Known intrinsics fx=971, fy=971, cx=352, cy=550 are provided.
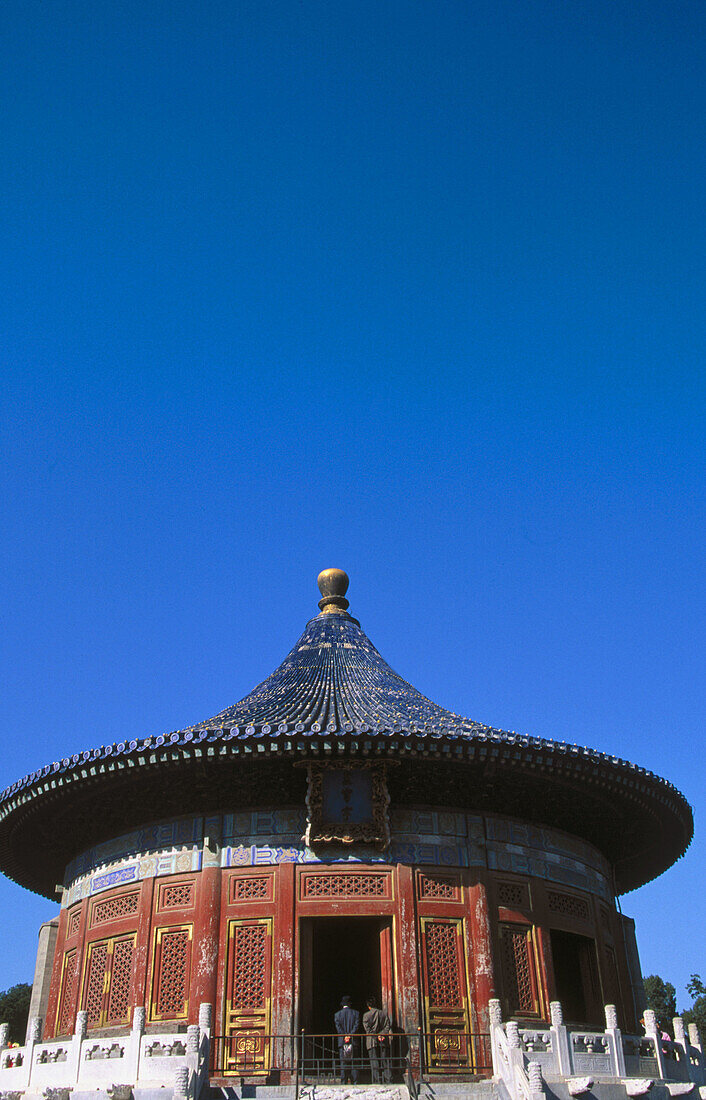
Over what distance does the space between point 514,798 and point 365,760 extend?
2.81m

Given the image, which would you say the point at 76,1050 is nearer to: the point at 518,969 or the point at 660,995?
the point at 518,969

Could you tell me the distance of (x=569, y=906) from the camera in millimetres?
16078

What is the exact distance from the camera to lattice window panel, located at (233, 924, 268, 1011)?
45.3 feet

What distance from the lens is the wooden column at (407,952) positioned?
13664 millimetres

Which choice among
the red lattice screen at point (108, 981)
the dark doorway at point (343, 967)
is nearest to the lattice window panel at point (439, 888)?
the red lattice screen at point (108, 981)

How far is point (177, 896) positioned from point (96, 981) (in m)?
2.12

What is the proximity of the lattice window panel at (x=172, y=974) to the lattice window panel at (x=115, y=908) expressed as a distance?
869 mm

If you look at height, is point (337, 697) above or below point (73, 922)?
above

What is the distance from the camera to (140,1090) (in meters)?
11.0

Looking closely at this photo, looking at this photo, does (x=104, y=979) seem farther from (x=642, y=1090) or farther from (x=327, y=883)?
(x=642, y=1090)

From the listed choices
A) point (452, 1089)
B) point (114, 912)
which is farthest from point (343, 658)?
point (452, 1089)

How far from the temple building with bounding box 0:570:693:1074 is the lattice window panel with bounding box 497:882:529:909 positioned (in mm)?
26

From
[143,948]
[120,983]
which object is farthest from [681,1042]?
[120,983]

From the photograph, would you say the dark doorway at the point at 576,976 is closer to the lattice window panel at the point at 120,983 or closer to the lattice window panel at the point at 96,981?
the lattice window panel at the point at 120,983
